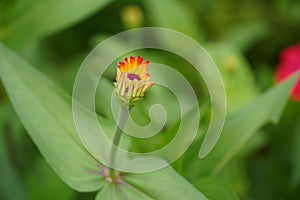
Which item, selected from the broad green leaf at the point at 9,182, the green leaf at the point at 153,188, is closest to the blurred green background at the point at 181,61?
the broad green leaf at the point at 9,182

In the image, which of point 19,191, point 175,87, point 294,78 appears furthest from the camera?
point 175,87

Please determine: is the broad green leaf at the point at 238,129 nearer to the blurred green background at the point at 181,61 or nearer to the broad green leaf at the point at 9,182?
the blurred green background at the point at 181,61

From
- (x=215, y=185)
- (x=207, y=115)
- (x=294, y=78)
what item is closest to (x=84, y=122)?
(x=215, y=185)

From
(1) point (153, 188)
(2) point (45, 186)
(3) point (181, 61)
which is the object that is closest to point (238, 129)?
(1) point (153, 188)

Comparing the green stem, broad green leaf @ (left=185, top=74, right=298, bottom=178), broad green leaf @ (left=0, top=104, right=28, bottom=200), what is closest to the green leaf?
the green stem

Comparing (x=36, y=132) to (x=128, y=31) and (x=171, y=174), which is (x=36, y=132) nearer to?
(x=171, y=174)

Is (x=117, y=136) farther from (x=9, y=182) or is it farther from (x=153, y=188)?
(x=9, y=182)
